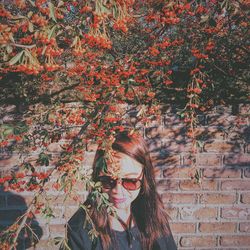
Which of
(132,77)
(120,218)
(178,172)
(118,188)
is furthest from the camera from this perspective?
(178,172)

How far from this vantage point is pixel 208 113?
1798 millimetres

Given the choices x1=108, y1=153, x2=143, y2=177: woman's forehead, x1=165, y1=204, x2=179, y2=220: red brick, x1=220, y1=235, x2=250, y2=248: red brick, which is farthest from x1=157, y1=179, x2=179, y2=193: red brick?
x1=220, y1=235, x2=250, y2=248: red brick

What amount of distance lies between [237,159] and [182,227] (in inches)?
22.7

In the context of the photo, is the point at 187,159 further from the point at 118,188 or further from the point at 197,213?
the point at 118,188

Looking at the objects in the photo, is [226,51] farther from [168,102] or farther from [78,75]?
[78,75]

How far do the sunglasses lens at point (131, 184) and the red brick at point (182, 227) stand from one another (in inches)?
17.8

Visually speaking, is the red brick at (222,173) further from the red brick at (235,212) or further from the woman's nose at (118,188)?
the woman's nose at (118,188)

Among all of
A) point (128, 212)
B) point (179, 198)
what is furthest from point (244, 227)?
point (128, 212)

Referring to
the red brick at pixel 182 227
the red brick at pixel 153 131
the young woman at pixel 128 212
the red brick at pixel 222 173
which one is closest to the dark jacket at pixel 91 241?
the young woman at pixel 128 212

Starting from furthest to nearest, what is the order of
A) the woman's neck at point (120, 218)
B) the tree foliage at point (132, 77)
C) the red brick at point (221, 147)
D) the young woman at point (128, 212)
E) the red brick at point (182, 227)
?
the red brick at point (182, 227) < the red brick at point (221, 147) < the woman's neck at point (120, 218) < the young woman at point (128, 212) < the tree foliage at point (132, 77)

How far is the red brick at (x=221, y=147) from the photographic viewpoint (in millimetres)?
1829

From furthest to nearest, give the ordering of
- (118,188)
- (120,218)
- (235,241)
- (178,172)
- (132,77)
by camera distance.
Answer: (235,241)
(178,172)
(120,218)
(118,188)
(132,77)

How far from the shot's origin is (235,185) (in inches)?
74.4

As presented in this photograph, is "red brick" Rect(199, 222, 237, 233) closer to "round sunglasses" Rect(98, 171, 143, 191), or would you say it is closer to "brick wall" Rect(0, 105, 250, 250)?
"brick wall" Rect(0, 105, 250, 250)
